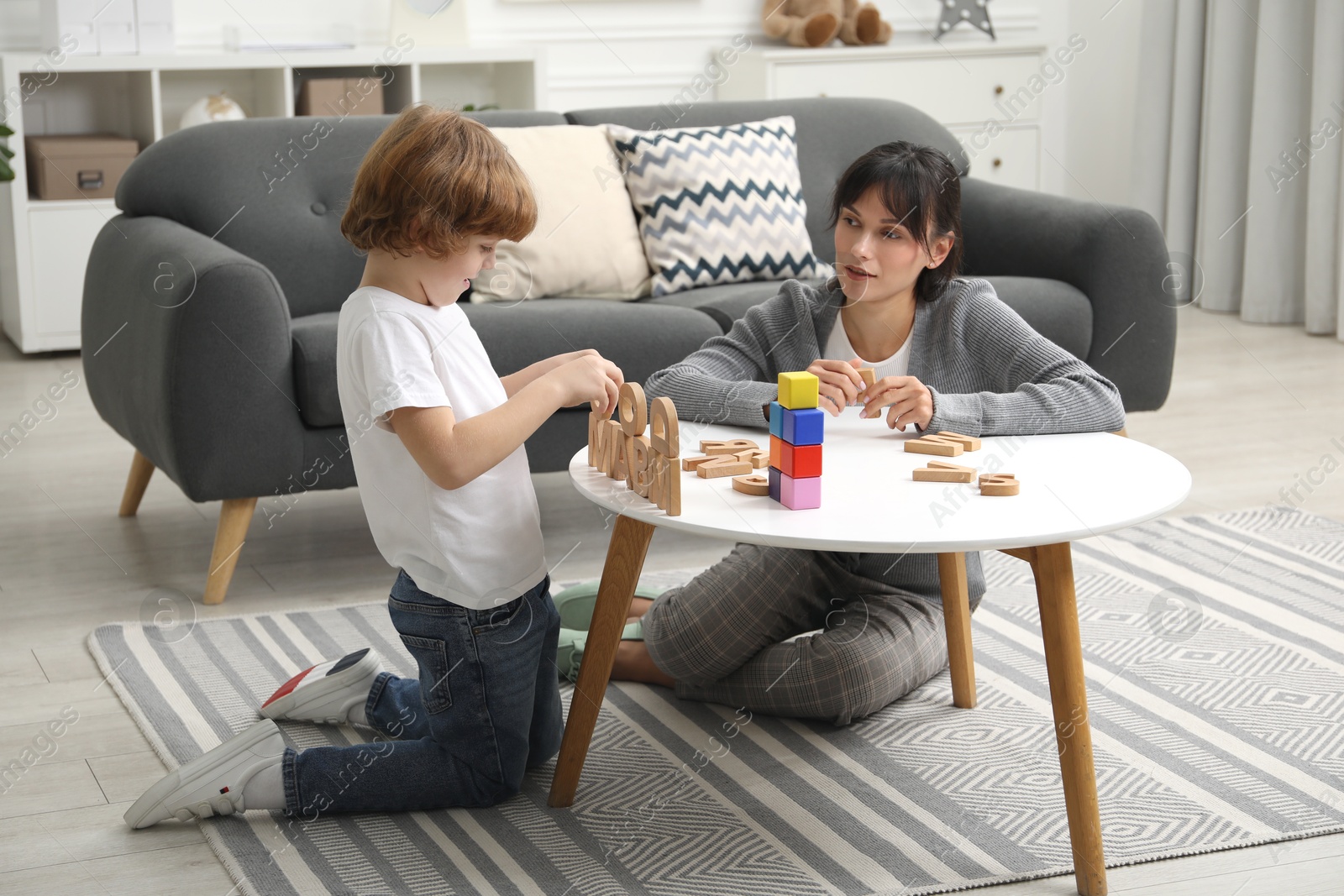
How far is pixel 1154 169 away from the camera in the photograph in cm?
462

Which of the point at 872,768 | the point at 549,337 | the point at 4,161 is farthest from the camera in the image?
the point at 4,161

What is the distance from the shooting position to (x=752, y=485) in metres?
1.35

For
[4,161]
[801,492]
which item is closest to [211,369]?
[801,492]

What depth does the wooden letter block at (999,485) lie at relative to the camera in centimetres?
134

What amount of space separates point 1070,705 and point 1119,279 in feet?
4.62

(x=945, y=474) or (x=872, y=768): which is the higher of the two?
(x=945, y=474)

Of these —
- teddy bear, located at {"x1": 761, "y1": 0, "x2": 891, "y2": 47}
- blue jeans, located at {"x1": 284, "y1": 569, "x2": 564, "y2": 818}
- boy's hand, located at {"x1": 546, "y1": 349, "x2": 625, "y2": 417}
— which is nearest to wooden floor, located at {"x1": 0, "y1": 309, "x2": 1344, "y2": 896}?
blue jeans, located at {"x1": 284, "y1": 569, "x2": 564, "y2": 818}

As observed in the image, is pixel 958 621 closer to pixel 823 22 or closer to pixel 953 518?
pixel 953 518

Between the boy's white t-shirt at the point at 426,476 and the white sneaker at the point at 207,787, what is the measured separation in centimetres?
26

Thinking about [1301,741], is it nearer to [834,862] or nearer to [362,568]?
[834,862]

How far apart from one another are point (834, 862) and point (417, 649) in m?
0.48

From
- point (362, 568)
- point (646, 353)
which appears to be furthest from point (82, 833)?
point (646, 353)

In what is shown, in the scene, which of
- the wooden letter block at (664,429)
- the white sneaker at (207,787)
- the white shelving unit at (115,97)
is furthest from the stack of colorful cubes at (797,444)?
the white shelving unit at (115,97)

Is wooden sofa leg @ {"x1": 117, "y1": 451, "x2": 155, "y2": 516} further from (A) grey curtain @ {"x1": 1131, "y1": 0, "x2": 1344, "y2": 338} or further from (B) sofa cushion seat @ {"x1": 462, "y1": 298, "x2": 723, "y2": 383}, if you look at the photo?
(A) grey curtain @ {"x1": 1131, "y1": 0, "x2": 1344, "y2": 338}
